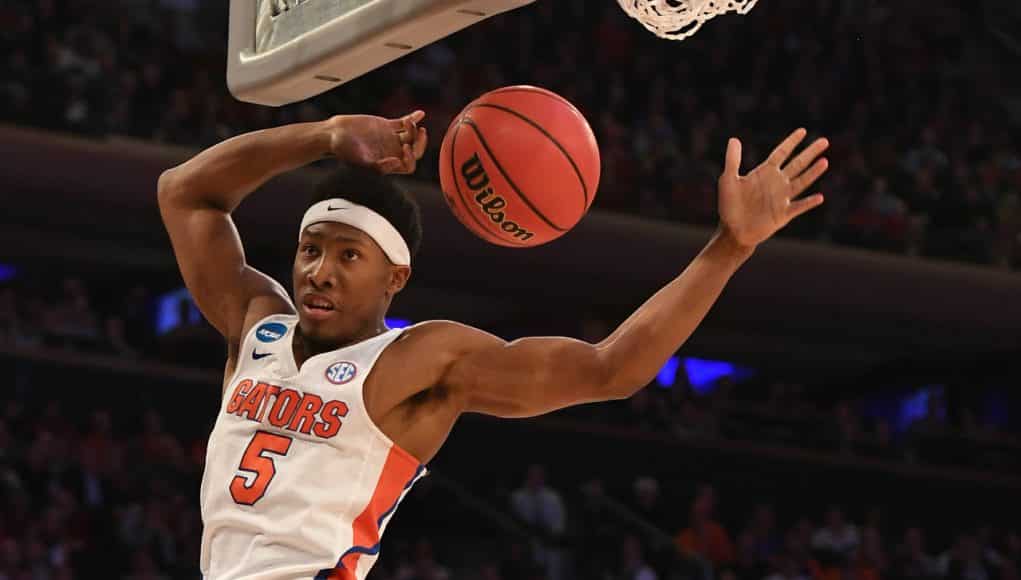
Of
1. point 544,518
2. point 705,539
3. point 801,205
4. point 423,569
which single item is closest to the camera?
point 801,205

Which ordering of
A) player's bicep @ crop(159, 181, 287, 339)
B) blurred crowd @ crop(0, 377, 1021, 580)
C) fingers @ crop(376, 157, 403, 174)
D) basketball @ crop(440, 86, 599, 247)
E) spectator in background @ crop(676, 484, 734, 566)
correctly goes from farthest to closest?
1. spectator in background @ crop(676, 484, 734, 566)
2. blurred crowd @ crop(0, 377, 1021, 580)
3. player's bicep @ crop(159, 181, 287, 339)
4. basketball @ crop(440, 86, 599, 247)
5. fingers @ crop(376, 157, 403, 174)

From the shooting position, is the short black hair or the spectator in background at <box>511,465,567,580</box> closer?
the short black hair

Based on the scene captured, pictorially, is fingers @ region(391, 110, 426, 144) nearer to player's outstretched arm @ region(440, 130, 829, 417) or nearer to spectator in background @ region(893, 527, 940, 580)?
player's outstretched arm @ region(440, 130, 829, 417)

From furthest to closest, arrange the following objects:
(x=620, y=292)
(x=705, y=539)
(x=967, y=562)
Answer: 1. (x=620, y=292)
2. (x=967, y=562)
3. (x=705, y=539)

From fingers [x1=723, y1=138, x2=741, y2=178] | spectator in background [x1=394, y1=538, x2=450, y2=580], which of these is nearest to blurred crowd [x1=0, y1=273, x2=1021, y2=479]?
spectator in background [x1=394, y1=538, x2=450, y2=580]

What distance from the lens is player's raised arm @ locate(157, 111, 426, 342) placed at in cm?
416

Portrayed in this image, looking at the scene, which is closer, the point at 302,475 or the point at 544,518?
the point at 302,475

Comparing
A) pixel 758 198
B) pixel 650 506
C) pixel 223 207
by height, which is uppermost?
pixel 758 198

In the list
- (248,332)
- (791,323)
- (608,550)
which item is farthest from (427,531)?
(248,332)

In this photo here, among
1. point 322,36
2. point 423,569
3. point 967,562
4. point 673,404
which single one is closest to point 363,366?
point 322,36

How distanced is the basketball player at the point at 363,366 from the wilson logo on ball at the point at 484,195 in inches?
6.1

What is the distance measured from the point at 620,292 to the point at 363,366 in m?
13.0

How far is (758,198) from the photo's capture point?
12.0 ft

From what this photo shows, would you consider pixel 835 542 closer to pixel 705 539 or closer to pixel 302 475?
pixel 705 539
